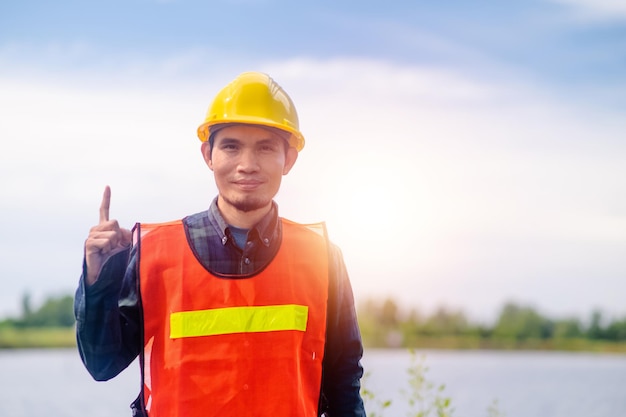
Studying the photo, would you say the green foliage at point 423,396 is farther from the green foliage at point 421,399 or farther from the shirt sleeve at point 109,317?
the shirt sleeve at point 109,317

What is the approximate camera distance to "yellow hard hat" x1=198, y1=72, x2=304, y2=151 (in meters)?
3.41

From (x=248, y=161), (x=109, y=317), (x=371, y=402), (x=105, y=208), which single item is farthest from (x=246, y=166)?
(x=371, y=402)

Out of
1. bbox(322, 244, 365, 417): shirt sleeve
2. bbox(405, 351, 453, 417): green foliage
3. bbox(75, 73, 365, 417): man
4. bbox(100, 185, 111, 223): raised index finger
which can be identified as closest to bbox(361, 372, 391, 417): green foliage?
bbox(405, 351, 453, 417): green foliage

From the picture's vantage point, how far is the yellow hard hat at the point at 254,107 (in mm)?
3406

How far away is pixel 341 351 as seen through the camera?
11.8 feet

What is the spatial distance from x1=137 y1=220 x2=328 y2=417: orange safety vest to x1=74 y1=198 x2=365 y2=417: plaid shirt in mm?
56

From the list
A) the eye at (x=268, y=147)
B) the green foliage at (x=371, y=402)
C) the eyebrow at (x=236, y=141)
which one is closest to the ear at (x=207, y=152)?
the eyebrow at (x=236, y=141)

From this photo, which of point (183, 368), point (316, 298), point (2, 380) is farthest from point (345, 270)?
point (2, 380)

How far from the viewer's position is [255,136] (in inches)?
133

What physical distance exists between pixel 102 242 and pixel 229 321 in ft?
1.92

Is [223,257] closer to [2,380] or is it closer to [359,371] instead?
[359,371]

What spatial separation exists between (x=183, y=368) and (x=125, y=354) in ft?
0.99

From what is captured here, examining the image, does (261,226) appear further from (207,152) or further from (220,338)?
(220,338)

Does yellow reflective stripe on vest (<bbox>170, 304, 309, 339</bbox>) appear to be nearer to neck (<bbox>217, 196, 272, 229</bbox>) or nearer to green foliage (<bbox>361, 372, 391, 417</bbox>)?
neck (<bbox>217, 196, 272, 229</bbox>)
